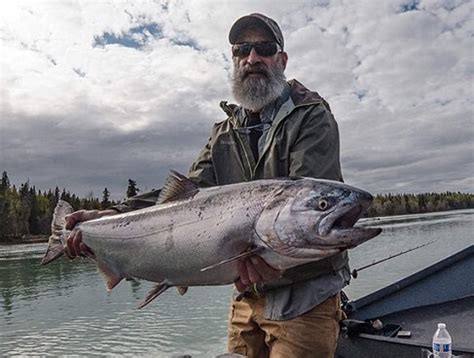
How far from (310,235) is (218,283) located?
2.42ft

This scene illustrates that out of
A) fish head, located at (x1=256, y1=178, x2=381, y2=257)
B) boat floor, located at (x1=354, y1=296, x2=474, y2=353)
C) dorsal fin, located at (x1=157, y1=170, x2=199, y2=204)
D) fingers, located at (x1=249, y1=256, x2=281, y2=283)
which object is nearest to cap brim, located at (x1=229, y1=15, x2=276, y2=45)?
dorsal fin, located at (x1=157, y1=170, x2=199, y2=204)

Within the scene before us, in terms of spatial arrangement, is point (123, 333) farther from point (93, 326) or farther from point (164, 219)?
point (164, 219)

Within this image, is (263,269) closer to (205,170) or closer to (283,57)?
(205,170)

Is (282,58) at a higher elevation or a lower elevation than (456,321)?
higher

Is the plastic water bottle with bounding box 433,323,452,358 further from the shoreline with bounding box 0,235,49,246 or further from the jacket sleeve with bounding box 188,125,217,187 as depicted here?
the shoreline with bounding box 0,235,49,246

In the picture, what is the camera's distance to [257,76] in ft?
13.3

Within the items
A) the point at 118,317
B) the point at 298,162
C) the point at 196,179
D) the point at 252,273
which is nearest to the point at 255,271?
the point at 252,273

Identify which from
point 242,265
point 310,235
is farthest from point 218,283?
point 310,235

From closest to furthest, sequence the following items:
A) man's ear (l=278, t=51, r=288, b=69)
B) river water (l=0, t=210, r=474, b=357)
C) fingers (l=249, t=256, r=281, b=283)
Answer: fingers (l=249, t=256, r=281, b=283) < man's ear (l=278, t=51, r=288, b=69) < river water (l=0, t=210, r=474, b=357)

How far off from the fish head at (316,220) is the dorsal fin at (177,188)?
724 mm

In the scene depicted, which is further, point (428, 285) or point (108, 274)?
point (428, 285)

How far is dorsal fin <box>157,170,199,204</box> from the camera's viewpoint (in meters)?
3.57

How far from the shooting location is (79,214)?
14.1 ft

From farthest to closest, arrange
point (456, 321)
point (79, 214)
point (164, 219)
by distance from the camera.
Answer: point (456, 321) < point (79, 214) < point (164, 219)
